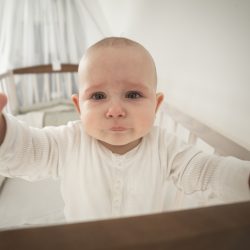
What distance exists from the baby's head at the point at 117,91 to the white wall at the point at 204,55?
27 cm

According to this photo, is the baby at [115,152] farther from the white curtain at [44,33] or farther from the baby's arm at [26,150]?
the white curtain at [44,33]

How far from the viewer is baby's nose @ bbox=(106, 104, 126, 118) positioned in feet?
1.68

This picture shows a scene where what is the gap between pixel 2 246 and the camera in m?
0.20

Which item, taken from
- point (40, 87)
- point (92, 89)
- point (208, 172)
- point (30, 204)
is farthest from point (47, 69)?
point (208, 172)

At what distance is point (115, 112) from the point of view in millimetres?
510

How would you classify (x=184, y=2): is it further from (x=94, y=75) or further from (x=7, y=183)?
(x=7, y=183)

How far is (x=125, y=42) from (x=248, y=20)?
308mm

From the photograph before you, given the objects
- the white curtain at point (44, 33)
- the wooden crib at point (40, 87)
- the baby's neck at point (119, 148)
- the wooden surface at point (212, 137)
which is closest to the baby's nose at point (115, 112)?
the baby's neck at point (119, 148)

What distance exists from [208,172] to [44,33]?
1.47 meters

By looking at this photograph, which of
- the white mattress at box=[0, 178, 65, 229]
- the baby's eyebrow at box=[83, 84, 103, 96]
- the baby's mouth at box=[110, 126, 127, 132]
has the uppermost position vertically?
the baby's eyebrow at box=[83, 84, 103, 96]

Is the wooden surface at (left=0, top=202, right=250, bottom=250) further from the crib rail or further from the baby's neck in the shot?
the crib rail

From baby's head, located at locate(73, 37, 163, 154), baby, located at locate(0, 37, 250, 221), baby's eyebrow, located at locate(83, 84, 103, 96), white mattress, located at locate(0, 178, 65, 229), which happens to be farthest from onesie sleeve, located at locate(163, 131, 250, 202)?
white mattress, located at locate(0, 178, 65, 229)

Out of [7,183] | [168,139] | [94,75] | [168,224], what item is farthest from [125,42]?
[7,183]

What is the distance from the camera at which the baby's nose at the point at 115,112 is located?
51cm
